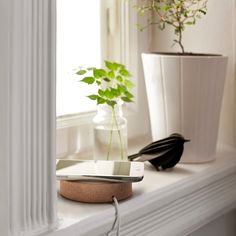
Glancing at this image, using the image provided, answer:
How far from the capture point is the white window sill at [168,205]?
929mm

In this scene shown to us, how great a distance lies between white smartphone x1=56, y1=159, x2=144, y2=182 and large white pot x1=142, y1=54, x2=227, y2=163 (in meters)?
0.25

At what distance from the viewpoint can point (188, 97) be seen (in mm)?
1280

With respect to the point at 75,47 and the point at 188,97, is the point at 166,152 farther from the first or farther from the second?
the point at 75,47

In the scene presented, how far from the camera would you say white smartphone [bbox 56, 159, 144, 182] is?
99 centimetres

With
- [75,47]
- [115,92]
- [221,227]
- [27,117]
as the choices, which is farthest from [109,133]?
[27,117]

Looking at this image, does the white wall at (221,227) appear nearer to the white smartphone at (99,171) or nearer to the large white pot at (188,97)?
the large white pot at (188,97)

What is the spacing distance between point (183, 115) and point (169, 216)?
0.27m

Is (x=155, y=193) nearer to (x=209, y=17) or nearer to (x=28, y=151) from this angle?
(x=28, y=151)

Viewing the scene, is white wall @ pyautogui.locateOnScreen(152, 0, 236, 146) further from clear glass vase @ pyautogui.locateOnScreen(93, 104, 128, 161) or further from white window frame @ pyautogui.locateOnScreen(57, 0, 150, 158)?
clear glass vase @ pyautogui.locateOnScreen(93, 104, 128, 161)

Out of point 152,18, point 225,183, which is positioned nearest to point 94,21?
point 152,18

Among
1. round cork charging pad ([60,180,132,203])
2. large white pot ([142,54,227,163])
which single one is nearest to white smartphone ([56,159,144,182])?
round cork charging pad ([60,180,132,203])

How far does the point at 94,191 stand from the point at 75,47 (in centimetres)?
49

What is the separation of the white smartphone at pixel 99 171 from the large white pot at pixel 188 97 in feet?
0.81

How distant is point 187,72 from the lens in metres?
1.26
